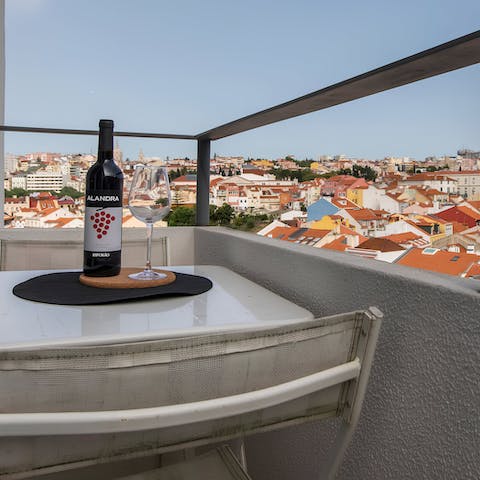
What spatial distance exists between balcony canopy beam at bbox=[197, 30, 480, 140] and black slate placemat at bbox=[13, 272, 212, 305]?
505 millimetres

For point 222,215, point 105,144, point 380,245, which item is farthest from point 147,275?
point 222,215

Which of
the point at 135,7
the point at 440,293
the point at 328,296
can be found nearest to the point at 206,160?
the point at 328,296

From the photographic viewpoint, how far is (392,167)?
46.6 inches

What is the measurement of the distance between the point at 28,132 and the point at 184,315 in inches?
60.4

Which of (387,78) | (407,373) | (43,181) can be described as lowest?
(407,373)

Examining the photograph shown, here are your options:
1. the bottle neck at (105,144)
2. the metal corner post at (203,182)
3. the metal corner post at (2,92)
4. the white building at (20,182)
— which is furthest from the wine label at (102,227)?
the metal corner post at (2,92)

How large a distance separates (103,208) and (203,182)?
112 centimetres

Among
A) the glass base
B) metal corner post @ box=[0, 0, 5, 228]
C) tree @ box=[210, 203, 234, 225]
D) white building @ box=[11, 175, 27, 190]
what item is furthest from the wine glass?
metal corner post @ box=[0, 0, 5, 228]

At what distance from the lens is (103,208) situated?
105cm

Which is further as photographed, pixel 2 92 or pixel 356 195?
pixel 2 92

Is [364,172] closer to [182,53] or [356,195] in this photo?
[356,195]

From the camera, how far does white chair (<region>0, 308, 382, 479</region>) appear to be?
45cm

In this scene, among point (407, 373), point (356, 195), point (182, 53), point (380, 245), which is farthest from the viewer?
point (182, 53)

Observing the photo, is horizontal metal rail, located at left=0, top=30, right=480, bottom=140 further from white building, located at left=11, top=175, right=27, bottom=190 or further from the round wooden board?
white building, located at left=11, top=175, right=27, bottom=190
